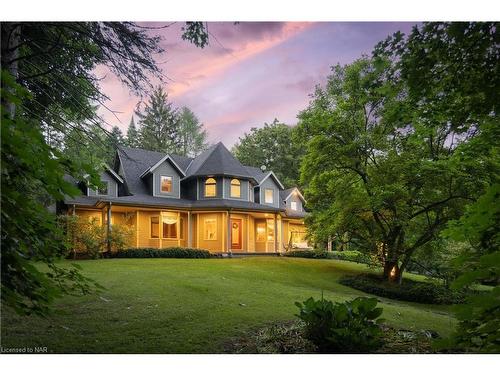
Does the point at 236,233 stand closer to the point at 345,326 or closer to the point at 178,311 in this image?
the point at 178,311

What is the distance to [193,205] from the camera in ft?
40.9

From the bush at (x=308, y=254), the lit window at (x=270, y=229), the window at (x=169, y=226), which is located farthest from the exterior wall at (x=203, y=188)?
the bush at (x=308, y=254)

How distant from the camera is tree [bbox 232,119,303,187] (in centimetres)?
580

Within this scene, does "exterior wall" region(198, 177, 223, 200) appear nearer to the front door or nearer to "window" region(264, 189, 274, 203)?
the front door

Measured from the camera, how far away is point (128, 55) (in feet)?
13.4

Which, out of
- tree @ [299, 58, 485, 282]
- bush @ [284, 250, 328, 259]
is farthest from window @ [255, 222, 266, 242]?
tree @ [299, 58, 485, 282]

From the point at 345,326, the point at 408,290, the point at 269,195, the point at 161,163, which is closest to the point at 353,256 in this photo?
the point at 408,290

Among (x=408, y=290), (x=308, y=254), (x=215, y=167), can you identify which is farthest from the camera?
(x=215, y=167)

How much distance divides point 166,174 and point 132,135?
693cm
